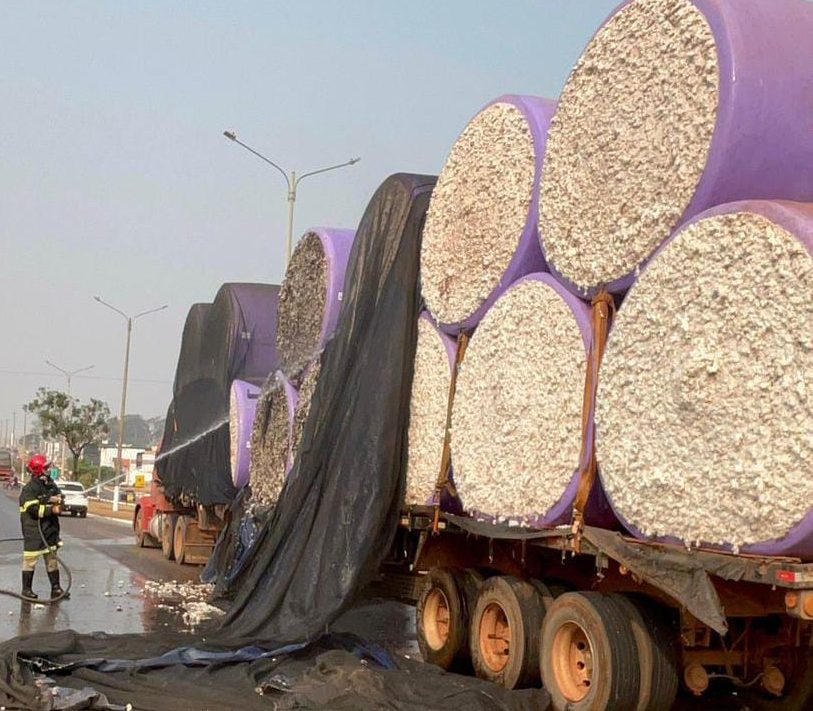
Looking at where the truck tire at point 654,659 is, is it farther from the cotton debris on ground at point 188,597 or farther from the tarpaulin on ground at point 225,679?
the cotton debris on ground at point 188,597

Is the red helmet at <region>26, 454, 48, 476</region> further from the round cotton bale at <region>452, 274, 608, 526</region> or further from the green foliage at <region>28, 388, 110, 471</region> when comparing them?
the green foliage at <region>28, 388, 110, 471</region>

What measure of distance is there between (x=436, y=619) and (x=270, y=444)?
14.5ft

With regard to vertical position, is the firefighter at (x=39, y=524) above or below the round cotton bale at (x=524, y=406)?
below

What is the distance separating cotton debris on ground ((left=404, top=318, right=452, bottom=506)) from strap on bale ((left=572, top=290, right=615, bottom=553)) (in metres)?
2.24

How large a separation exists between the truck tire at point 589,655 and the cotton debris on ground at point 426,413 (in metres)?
2.02

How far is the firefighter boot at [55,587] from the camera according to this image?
13.1 m

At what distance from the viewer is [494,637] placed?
28.2 ft

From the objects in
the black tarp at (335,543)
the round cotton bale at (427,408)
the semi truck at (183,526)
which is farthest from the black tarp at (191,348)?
the round cotton bale at (427,408)

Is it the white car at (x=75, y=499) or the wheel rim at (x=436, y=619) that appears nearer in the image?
the wheel rim at (x=436, y=619)

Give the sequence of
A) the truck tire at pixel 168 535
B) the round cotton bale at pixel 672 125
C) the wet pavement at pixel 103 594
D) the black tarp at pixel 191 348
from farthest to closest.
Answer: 1. the truck tire at pixel 168 535
2. the black tarp at pixel 191 348
3. the wet pavement at pixel 103 594
4. the round cotton bale at pixel 672 125

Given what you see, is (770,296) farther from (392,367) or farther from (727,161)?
(392,367)

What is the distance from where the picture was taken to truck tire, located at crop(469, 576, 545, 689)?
7.90 meters

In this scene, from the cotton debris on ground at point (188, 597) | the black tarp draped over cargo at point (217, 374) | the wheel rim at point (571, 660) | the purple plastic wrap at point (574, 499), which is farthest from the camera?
the black tarp draped over cargo at point (217, 374)

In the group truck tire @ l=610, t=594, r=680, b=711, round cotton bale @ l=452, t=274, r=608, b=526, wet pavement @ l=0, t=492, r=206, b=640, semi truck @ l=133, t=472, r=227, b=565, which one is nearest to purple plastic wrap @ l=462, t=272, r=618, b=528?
round cotton bale @ l=452, t=274, r=608, b=526
